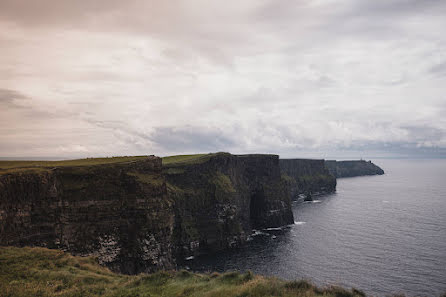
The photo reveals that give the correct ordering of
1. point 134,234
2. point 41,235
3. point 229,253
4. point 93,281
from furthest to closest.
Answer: point 229,253
point 134,234
point 41,235
point 93,281

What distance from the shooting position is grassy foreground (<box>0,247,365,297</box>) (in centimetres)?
2486

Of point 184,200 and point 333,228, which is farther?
point 333,228

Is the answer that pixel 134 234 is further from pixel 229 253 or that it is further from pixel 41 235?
pixel 229 253

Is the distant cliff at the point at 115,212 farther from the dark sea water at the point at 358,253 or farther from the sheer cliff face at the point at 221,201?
the dark sea water at the point at 358,253

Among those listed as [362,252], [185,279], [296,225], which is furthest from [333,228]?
[185,279]

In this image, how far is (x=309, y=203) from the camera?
18388 centimetres

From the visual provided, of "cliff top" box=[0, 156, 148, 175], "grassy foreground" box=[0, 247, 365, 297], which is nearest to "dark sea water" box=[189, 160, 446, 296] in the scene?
"cliff top" box=[0, 156, 148, 175]

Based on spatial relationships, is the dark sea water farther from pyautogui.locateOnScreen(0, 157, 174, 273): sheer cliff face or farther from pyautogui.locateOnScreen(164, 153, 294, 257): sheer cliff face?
pyautogui.locateOnScreen(0, 157, 174, 273): sheer cliff face

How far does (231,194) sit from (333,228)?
1642 inches

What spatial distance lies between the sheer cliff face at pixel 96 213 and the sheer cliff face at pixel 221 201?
23.8 meters

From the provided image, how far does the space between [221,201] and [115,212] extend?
45466 millimetres

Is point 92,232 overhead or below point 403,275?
overhead

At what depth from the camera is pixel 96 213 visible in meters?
58.3

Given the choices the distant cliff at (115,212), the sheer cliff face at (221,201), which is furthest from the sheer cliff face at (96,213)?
the sheer cliff face at (221,201)
